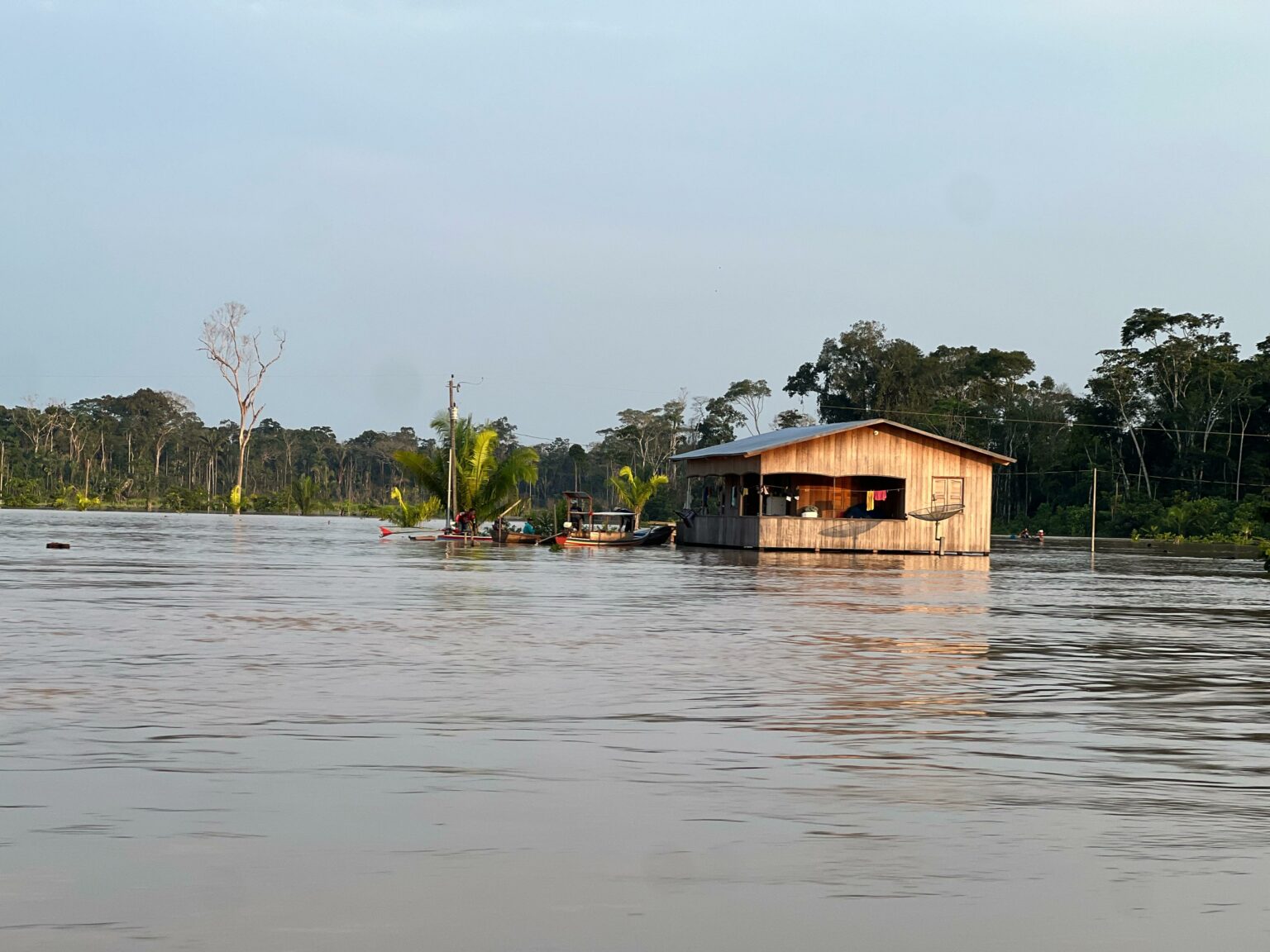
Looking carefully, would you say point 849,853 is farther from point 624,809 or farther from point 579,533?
point 579,533

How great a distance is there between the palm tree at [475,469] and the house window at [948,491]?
14939 millimetres

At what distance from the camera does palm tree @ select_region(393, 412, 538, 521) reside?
54656 mm

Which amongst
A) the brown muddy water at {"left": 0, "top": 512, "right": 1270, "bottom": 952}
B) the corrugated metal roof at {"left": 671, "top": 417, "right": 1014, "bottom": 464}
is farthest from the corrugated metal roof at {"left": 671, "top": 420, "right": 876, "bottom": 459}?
the brown muddy water at {"left": 0, "top": 512, "right": 1270, "bottom": 952}

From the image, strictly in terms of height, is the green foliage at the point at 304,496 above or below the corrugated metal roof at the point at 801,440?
below

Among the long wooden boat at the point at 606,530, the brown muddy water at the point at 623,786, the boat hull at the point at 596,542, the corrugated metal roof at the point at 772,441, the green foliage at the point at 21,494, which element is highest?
the corrugated metal roof at the point at 772,441

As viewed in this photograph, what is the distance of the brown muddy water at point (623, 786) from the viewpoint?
471 centimetres

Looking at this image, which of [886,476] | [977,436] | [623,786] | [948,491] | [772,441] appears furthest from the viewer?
[977,436]

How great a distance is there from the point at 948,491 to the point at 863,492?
11.1 feet

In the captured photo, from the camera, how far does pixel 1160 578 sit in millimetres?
33312

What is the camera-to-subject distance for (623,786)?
7.04 m

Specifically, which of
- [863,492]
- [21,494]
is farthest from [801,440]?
[21,494]

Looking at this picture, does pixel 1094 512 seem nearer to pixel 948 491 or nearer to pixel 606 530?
pixel 948 491

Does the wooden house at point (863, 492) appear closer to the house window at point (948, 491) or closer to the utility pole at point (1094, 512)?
the house window at point (948, 491)

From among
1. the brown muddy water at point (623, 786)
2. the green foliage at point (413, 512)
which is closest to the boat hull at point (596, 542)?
the green foliage at point (413, 512)
